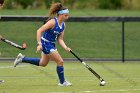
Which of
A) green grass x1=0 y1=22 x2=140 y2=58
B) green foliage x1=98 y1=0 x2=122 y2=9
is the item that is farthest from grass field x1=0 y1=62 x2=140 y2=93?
green foliage x1=98 y1=0 x2=122 y2=9

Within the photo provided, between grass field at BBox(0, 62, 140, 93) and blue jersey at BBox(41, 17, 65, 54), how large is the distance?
2.59 ft

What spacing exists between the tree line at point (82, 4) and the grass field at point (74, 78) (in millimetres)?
16724

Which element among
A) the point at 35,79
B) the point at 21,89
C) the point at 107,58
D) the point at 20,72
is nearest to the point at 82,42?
the point at 107,58

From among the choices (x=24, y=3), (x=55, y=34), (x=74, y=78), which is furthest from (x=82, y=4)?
(x=55, y=34)

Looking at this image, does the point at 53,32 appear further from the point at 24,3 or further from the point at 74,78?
the point at 24,3

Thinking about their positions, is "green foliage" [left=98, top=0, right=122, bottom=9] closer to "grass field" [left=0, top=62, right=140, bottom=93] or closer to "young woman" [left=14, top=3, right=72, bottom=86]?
"grass field" [left=0, top=62, right=140, bottom=93]

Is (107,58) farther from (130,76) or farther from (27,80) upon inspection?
(27,80)

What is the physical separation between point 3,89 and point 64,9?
2180mm

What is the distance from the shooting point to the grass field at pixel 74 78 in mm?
14359

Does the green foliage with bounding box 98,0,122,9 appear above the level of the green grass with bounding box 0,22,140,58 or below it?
below

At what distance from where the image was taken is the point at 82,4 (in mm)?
42125

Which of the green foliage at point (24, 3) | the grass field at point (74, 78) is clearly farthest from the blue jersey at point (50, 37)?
the green foliage at point (24, 3)

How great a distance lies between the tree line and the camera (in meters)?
37.7

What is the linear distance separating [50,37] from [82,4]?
2709 cm
